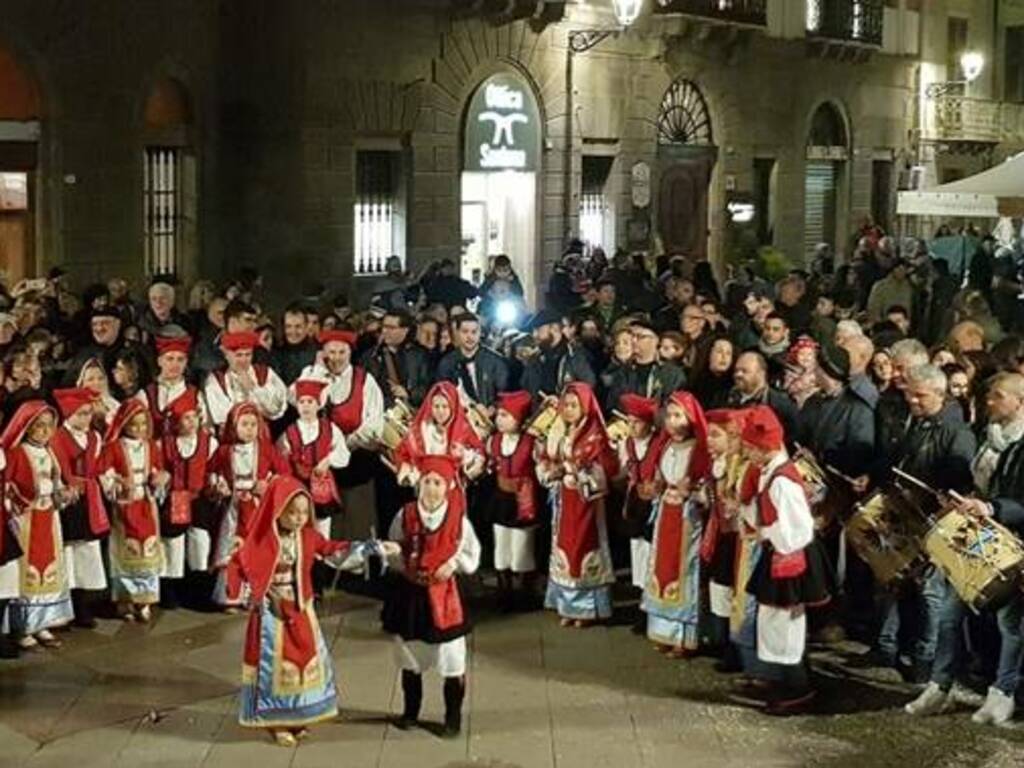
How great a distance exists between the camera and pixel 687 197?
29828 mm

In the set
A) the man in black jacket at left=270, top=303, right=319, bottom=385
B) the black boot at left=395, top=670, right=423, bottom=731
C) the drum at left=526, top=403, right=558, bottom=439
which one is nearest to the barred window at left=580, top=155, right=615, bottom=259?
the man in black jacket at left=270, top=303, right=319, bottom=385

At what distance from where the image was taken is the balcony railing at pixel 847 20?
32.9 meters

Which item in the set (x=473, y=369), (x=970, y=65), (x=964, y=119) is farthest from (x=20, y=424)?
(x=964, y=119)

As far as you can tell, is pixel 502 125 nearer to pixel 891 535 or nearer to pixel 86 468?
pixel 86 468

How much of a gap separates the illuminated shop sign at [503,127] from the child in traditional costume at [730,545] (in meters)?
14.8

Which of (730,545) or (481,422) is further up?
(481,422)

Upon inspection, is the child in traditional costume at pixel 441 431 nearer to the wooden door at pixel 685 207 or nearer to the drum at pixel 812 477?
the drum at pixel 812 477

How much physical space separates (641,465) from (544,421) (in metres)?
0.76

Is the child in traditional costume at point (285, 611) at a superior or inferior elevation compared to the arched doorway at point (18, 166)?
inferior

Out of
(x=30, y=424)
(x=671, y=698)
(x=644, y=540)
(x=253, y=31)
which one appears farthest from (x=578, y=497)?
(x=253, y=31)

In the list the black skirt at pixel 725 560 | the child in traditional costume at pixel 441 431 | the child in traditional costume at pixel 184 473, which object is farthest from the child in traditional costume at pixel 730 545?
the child in traditional costume at pixel 184 473

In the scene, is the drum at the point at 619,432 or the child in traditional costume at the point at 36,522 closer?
the child in traditional costume at the point at 36,522

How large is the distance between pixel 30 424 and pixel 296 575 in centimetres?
233

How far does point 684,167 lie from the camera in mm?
29609
